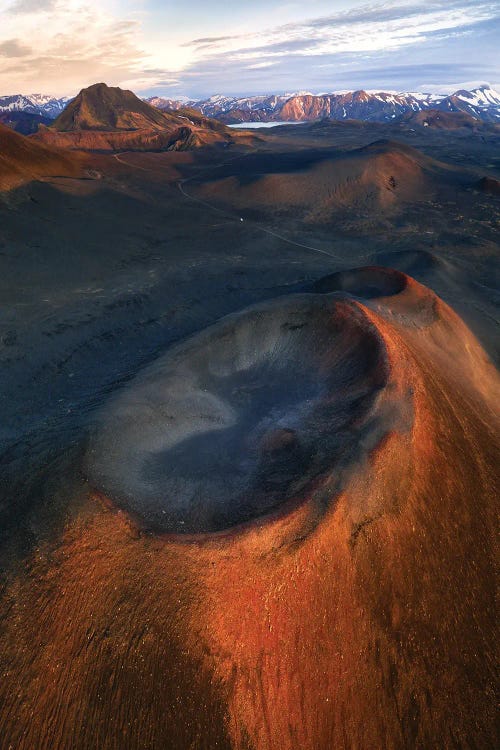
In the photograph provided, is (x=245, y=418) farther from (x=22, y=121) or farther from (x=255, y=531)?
(x=22, y=121)

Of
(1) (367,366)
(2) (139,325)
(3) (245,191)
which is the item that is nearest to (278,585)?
(1) (367,366)

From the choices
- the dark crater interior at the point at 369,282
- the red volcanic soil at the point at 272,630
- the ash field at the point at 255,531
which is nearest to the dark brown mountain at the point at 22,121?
the ash field at the point at 255,531

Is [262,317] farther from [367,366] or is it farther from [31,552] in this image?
[31,552]

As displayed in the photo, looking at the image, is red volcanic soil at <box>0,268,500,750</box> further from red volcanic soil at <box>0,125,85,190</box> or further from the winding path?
red volcanic soil at <box>0,125,85,190</box>

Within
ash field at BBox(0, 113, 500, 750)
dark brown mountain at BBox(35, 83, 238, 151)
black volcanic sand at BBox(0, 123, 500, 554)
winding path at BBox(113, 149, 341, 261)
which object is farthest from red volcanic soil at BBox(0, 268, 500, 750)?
dark brown mountain at BBox(35, 83, 238, 151)

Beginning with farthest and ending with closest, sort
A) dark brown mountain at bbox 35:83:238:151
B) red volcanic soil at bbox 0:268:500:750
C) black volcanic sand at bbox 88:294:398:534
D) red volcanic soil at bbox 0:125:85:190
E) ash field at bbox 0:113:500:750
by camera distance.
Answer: dark brown mountain at bbox 35:83:238:151 < red volcanic soil at bbox 0:125:85:190 < black volcanic sand at bbox 88:294:398:534 < ash field at bbox 0:113:500:750 < red volcanic soil at bbox 0:268:500:750
